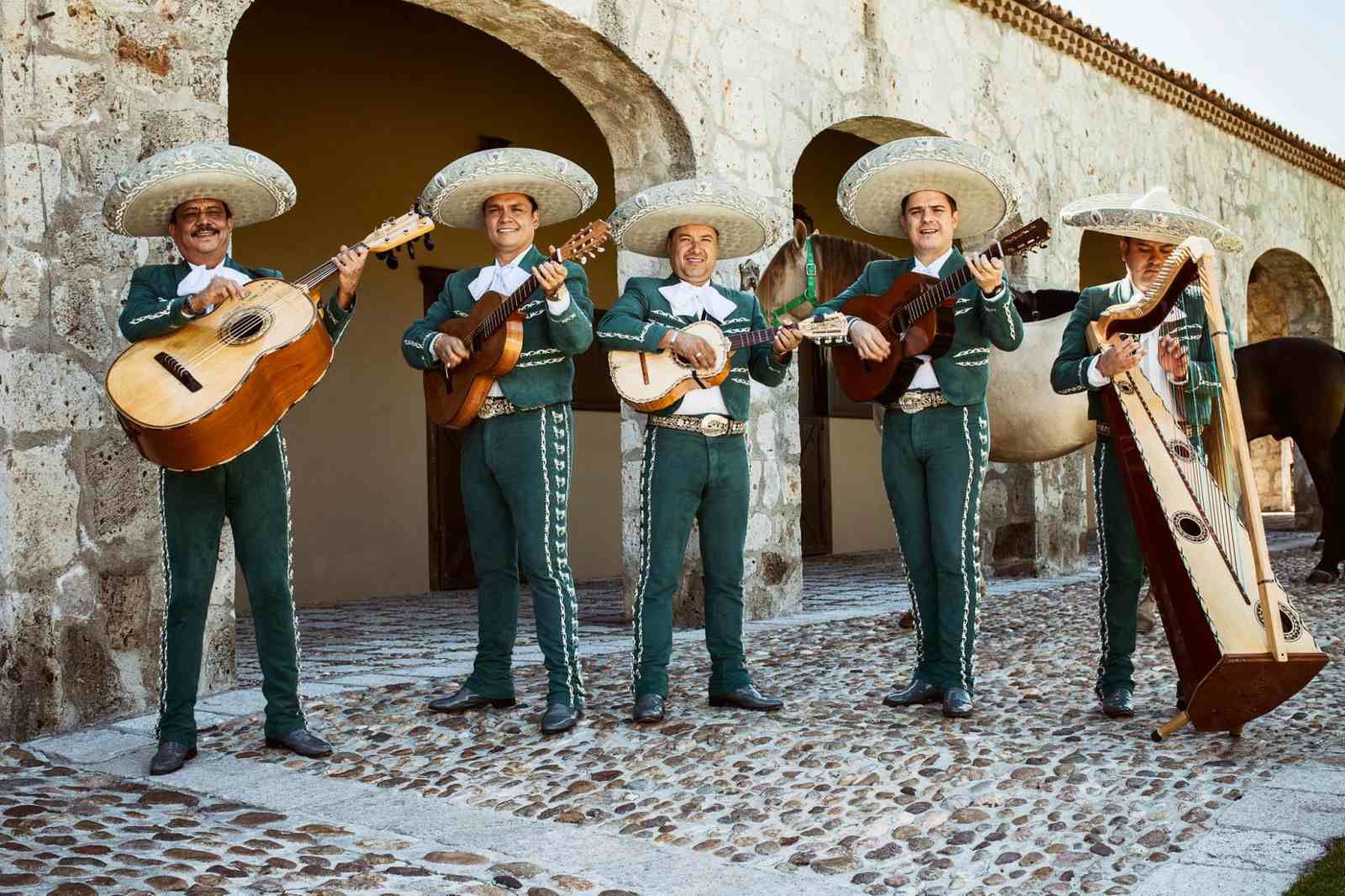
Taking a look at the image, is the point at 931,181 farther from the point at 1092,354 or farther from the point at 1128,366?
the point at 1128,366

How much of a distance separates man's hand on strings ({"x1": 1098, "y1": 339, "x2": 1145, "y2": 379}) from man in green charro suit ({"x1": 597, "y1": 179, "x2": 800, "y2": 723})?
957 millimetres

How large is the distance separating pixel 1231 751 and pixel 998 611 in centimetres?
354

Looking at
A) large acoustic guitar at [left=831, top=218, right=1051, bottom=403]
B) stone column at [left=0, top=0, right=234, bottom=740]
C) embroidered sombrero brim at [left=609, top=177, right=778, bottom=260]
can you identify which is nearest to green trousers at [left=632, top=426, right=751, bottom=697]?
large acoustic guitar at [left=831, top=218, right=1051, bottom=403]

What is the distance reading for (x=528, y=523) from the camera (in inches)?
170

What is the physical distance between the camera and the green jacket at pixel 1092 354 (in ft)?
13.4

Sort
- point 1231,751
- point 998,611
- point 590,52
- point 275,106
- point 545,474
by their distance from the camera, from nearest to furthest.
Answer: point 1231,751 → point 545,474 → point 590,52 → point 998,611 → point 275,106

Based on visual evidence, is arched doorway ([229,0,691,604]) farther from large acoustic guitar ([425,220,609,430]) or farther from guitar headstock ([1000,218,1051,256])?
guitar headstock ([1000,218,1051,256])

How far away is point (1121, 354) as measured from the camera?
393cm

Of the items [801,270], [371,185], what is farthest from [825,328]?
[371,185]

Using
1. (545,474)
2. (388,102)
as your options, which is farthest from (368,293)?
(545,474)

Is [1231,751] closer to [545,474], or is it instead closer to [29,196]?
[545,474]

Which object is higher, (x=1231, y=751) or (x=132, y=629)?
(x=132, y=629)

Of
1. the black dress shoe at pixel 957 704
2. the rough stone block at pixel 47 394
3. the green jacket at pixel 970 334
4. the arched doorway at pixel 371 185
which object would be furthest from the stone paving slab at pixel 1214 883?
the arched doorway at pixel 371 185

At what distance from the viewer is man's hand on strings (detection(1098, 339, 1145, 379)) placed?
3920mm
